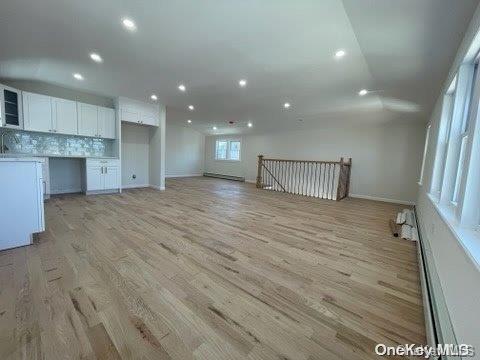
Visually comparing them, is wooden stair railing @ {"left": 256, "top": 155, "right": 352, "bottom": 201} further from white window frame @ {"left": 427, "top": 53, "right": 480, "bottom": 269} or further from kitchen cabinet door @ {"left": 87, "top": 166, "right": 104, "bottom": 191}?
kitchen cabinet door @ {"left": 87, "top": 166, "right": 104, "bottom": 191}

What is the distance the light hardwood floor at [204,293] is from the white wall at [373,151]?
357 centimetres

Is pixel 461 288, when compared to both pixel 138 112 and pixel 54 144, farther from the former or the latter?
pixel 54 144

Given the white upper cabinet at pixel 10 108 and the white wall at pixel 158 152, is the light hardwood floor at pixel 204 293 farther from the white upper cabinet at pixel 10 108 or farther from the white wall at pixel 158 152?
the white wall at pixel 158 152

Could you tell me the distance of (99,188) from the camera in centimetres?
513

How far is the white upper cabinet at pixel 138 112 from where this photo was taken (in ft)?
17.8

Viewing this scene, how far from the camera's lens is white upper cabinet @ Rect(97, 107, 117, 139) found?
5191mm

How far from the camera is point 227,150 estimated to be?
10.3 meters

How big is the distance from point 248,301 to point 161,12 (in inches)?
120

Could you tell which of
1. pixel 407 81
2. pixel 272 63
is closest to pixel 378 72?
pixel 407 81

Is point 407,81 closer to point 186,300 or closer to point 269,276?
point 269,276

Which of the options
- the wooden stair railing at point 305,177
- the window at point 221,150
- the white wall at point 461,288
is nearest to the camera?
the white wall at point 461,288

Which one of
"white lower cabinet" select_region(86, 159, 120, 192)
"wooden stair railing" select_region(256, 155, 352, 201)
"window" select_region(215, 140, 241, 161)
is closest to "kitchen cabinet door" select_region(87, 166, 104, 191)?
"white lower cabinet" select_region(86, 159, 120, 192)

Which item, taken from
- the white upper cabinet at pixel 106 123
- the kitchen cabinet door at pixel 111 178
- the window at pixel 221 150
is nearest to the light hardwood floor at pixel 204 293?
the kitchen cabinet door at pixel 111 178

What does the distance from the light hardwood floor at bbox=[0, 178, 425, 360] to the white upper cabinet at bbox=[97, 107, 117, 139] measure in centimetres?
285
